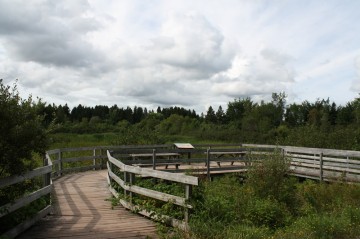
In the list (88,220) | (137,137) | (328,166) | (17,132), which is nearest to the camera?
(17,132)

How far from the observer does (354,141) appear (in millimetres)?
20703

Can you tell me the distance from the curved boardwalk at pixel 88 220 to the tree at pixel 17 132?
4.35ft

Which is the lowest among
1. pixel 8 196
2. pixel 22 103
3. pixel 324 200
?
pixel 324 200

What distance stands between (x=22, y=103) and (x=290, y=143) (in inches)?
715

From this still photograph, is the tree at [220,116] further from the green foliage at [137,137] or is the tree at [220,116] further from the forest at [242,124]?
the green foliage at [137,137]

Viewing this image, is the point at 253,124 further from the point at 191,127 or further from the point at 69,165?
the point at 69,165

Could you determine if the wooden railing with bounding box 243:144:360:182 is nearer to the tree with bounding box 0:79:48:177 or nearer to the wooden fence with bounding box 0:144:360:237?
the wooden fence with bounding box 0:144:360:237

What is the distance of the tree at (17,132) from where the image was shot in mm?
6242

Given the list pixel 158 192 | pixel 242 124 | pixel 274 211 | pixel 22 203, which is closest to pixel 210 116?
pixel 242 124

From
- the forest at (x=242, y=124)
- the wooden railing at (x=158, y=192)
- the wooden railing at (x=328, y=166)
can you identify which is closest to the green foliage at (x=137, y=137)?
the forest at (x=242, y=124)

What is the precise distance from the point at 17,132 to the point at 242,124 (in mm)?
65439

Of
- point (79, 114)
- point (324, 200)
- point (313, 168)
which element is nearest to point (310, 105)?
point (79, 114)

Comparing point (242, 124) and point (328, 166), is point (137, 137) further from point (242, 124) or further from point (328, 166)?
point (242, 124)

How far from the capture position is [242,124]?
70.2 metres
